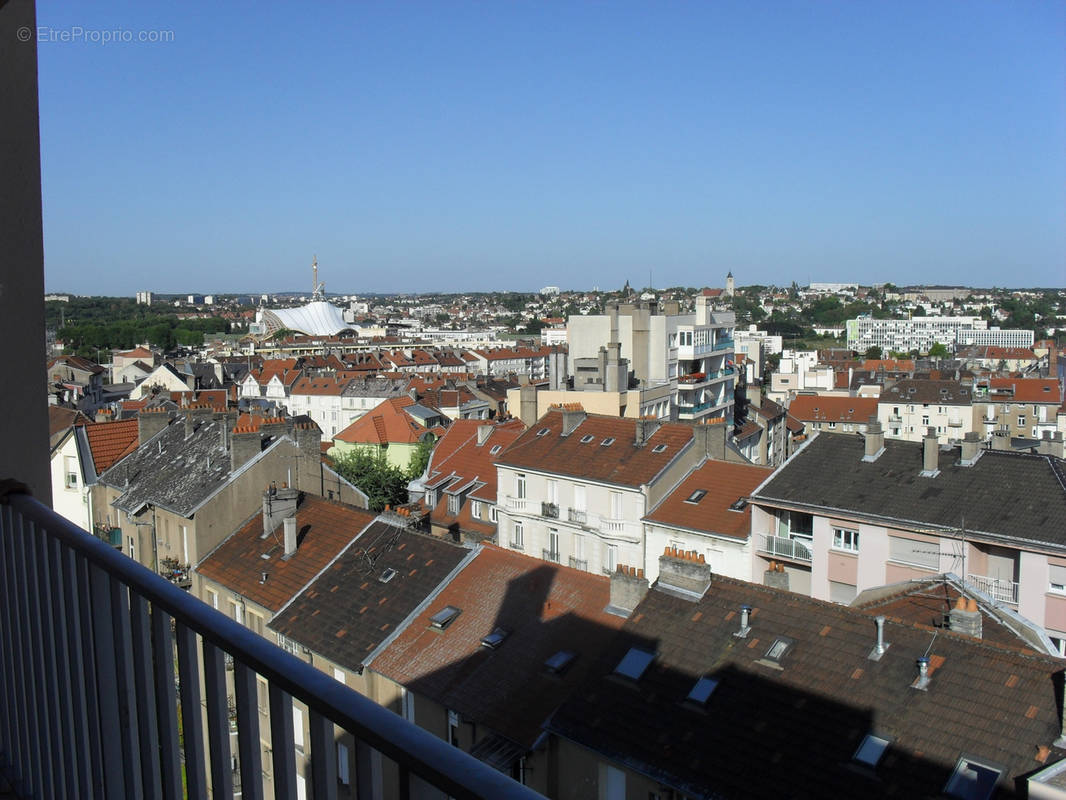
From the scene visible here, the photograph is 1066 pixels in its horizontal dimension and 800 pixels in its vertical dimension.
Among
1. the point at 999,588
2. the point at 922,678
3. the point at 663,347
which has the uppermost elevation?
the point at 663,347

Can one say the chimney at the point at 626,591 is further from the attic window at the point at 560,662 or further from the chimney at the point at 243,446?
the chimney at the point at 243,446

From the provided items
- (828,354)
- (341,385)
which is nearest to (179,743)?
(341,385)

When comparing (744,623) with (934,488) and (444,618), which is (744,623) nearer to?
(444,618)

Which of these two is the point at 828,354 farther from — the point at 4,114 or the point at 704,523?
the point at 4,114

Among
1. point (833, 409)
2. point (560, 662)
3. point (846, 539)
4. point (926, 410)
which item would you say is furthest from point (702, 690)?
point (926, 410)

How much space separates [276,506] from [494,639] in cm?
677

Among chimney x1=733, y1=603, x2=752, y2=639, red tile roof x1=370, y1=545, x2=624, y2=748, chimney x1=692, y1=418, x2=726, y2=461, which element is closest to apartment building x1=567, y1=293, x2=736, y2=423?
chimney x1=692, y1=418, x2=726, y2=461

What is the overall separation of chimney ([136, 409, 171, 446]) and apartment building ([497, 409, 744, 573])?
28.5ft

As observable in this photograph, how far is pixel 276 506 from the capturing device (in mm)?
17531

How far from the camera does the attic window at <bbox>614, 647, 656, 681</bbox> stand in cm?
1045

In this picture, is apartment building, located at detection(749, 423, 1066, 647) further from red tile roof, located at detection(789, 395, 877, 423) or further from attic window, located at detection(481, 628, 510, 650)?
red tile roof, located at detection(789, 395, 877, 423)

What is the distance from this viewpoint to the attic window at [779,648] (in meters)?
10.2

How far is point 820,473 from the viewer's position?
19.5 meters

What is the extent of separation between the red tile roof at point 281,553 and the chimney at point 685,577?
675 centimetres
